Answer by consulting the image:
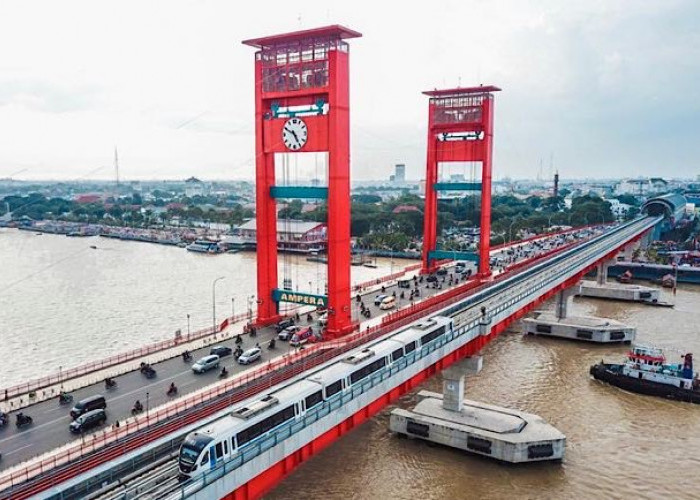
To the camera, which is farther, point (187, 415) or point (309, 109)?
point (309, 109)

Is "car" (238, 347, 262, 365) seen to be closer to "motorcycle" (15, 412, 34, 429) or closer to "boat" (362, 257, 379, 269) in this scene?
"motorcycle" (15, 412, 34, 429)

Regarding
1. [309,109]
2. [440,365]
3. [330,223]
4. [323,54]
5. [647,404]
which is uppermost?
[323,54]

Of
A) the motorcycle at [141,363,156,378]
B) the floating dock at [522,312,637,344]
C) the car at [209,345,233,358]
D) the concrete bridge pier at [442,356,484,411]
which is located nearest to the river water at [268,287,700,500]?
the concrete bridge pier at [442,356,484,411]

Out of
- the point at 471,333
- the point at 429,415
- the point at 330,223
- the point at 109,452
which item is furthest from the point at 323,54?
the point at 109,452

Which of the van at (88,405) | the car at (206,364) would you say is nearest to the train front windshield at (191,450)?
the van at (88,405)

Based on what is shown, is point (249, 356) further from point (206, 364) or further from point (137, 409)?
point (137, 409)

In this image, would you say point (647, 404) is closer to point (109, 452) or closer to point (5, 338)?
point (109, 452)

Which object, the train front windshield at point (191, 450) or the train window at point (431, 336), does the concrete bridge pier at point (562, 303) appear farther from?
the train front windshield at point (191, 450)
